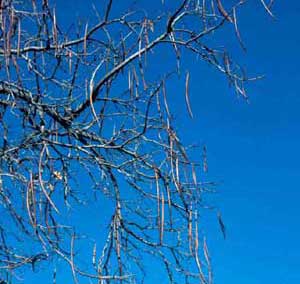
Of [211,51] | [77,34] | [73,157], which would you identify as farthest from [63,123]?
[211,51]

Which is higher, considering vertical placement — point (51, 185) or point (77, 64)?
point (77, 64)

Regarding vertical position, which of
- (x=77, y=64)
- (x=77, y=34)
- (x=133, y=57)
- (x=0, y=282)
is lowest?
(x=0, y=282)

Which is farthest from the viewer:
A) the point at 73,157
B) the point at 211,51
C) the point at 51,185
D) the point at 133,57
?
the point at 73,157

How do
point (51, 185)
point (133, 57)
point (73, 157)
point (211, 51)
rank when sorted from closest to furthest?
1. point (133, 57)
2. point (211, 51)
3. point (51, 185)
4. point (73, 157)

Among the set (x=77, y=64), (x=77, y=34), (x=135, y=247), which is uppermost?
(x=77, y=34)

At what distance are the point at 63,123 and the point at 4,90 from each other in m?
0.33

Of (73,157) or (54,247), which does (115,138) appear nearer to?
(73,157)

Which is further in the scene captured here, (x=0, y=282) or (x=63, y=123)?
(x=63, y=123)

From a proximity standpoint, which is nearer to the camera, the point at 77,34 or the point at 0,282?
the point at 0,282

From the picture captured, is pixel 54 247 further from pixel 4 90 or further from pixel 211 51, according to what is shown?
pixel 211 51

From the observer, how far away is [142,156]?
2959mm

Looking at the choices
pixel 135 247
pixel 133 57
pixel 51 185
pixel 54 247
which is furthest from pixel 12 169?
pixel 133 57

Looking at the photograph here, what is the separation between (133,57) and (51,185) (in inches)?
32.6

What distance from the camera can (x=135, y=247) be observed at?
3.05 m
